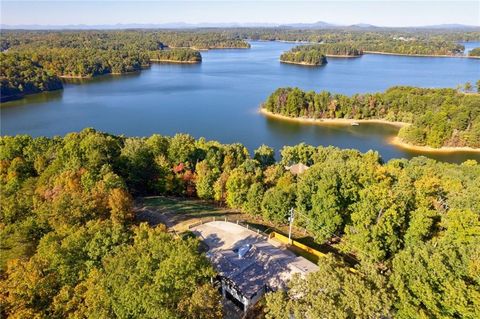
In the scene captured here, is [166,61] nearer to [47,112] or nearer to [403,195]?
[47,112]

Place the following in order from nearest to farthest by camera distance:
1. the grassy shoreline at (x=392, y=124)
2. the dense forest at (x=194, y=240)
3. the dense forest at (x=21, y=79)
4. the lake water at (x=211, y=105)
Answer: the dense forest at (x=194, y=240), the grassy shoreline at (x=392, y=124), the lake water at (x=211, y=105), the dense forest at (x=21, y=79)

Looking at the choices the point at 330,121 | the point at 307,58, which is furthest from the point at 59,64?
the point at 307,58

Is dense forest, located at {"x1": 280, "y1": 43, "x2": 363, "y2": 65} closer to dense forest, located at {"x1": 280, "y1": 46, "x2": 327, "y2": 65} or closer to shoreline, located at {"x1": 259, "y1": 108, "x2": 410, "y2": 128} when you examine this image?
dense forest, located at {"x1": 280, "y1": 46, "x2": 327, "y2": 65}

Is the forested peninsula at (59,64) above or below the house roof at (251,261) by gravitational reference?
above

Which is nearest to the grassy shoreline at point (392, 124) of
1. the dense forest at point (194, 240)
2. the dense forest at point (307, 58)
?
the dense forest at point (194, 240)

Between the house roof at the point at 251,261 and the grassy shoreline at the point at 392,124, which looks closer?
the house roof at the point at 251,261

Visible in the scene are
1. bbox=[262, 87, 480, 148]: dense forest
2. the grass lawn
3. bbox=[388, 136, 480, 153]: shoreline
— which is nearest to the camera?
the grass lawn

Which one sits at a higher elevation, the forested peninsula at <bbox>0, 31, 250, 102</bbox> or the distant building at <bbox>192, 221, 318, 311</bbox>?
the forested peninsula at <bbox>0, 31, 250, 102</bbox>

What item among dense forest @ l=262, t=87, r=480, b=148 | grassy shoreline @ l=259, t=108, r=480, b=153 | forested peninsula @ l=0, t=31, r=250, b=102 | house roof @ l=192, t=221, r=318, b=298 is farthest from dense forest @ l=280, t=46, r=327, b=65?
house roof @ l=192, t=221, r=318, b=298

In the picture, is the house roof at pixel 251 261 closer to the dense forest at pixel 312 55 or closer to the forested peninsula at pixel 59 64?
the forested peninsula at pixel 59 64
